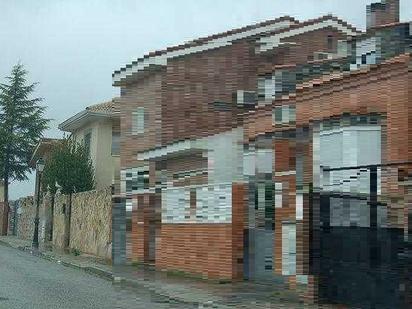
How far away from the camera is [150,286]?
15.1m

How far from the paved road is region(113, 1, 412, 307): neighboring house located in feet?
7.55

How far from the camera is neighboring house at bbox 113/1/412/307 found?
37.8 ft

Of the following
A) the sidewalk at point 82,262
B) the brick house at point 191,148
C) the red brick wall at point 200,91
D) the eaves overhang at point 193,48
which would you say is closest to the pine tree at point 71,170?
the sidewalk at point 82,262

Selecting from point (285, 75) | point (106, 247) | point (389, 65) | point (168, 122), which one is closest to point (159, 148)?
point (168, 122)

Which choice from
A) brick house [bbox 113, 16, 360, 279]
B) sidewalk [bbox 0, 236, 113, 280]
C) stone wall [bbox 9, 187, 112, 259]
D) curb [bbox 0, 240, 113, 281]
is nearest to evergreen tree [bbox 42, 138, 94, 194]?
stone wall [bbox 9, 187, 112, 259]

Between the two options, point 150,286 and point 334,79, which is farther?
point 150,286

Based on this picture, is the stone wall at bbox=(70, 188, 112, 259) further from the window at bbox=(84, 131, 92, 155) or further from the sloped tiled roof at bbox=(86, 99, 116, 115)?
the sloped tiled roof at bbox=(86, 99, 116, 115)

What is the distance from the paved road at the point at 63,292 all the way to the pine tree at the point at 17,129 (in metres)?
30.7

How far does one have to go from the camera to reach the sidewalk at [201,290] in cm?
1236

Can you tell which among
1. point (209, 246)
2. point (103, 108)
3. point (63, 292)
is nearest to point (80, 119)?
point (103, 108)

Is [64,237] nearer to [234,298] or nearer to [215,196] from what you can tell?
[215,196]

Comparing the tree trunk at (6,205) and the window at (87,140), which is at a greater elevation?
the window at (87,140)

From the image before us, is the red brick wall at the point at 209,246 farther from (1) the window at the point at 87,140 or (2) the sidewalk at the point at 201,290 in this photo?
(1) the window at the point at 87,140

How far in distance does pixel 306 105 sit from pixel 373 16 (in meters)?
6.45
